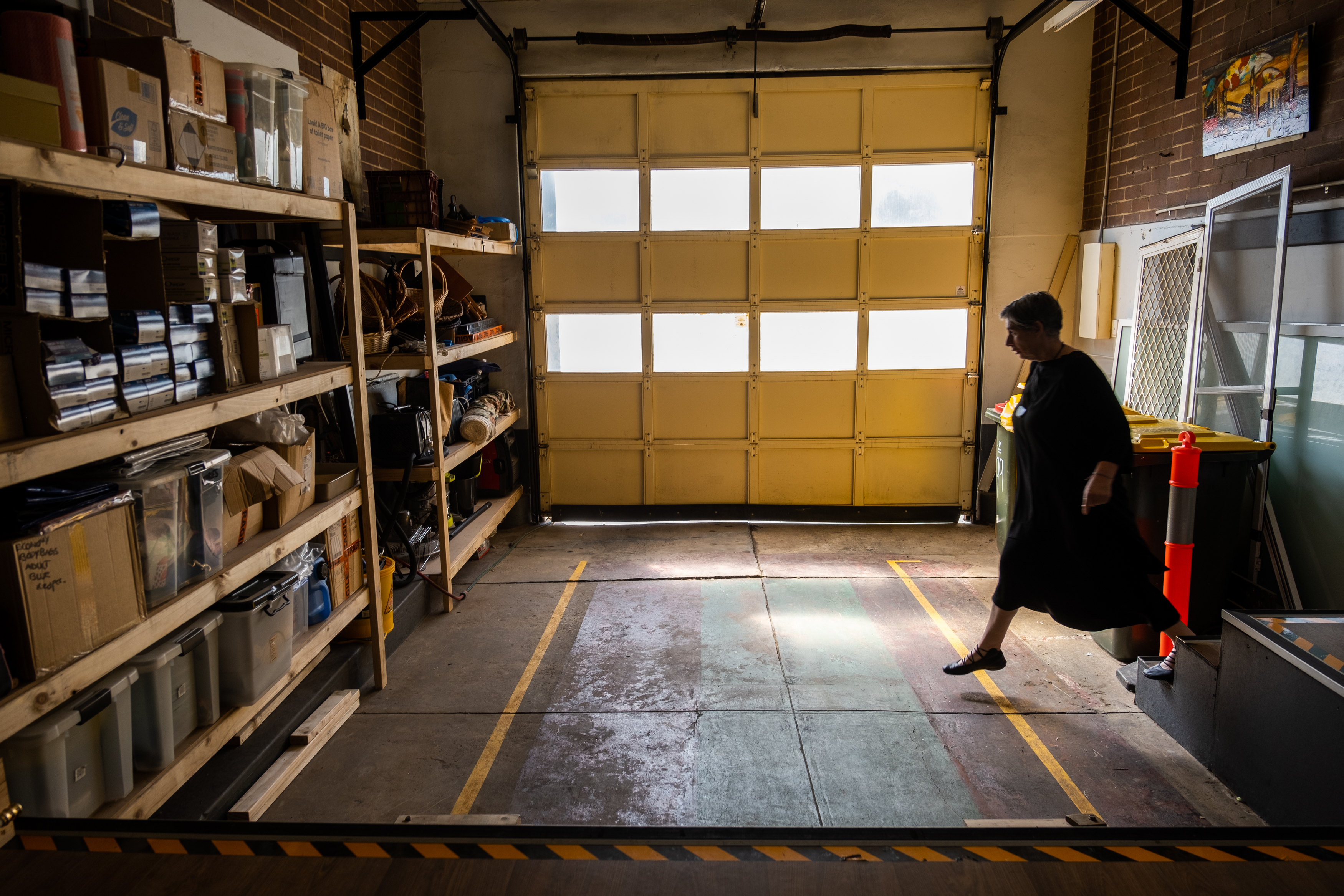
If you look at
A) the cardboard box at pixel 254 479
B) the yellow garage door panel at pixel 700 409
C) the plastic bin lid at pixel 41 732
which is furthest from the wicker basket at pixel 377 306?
the yellow garage door panel at pixel 700 409

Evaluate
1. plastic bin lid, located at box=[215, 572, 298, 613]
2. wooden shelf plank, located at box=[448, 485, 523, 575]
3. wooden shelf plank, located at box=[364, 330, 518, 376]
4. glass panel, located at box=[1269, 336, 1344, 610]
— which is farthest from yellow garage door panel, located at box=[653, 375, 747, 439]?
plastic bin lid, located at box=[215, 572, 298, 613]

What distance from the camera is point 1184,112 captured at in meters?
5.36

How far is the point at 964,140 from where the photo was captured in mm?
6656

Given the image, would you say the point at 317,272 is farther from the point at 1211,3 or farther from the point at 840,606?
the point at 1211,3

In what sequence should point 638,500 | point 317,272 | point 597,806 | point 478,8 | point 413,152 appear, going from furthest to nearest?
point 638,500 → point 413,152 → point 478,8 → point 317,272 → point 597,806

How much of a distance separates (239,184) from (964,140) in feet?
18.5

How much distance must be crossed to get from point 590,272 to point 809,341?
194 cm

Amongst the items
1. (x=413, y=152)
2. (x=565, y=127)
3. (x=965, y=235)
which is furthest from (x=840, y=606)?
(x=413, y=152)

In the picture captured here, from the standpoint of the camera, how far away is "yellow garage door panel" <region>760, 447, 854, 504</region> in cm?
718

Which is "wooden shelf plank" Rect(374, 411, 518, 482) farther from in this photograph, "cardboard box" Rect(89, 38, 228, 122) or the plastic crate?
"cardboard box" Rect(89, 38, 228, 122)

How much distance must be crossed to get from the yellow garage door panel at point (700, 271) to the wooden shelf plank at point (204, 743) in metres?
4.05

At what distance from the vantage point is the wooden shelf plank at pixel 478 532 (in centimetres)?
543

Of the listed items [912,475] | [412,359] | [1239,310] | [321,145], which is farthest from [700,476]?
[321,145]

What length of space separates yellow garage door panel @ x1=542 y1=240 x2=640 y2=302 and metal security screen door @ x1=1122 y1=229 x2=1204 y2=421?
375cm
